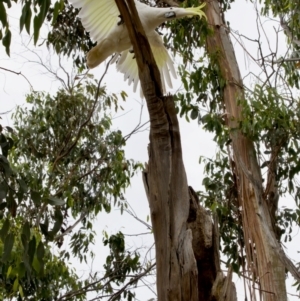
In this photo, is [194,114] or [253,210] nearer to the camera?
[253,210]

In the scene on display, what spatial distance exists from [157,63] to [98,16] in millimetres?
387

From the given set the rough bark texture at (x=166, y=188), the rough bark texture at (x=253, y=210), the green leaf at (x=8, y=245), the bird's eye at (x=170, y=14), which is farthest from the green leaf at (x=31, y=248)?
the rough bark texture at (x=253, y=210)

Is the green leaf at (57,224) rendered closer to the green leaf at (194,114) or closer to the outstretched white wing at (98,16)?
the outstretched white wing at (98,16)

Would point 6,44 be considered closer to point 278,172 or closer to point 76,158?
point 278,172

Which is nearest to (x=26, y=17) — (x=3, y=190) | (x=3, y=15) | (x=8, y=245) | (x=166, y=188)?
(x=3, y=15)

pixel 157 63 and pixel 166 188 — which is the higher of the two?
pixel 157 63

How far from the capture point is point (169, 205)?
2.13 m

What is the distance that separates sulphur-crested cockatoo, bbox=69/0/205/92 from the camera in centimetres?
278

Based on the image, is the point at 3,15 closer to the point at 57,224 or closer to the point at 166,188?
the point at 57,224

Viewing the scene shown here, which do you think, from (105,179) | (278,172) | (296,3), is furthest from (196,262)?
(105,179)

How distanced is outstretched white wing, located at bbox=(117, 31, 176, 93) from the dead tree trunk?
0.90 meters

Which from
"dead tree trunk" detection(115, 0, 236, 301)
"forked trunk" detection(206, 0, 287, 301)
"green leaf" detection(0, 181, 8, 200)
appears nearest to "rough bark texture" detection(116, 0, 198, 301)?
"dead tree trunk" detection(115, 0, 236, 301)

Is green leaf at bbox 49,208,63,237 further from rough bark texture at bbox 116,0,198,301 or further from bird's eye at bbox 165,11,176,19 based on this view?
bird's eye at bbox 165,11,176,19

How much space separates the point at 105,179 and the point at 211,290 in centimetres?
325
